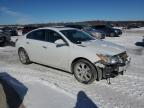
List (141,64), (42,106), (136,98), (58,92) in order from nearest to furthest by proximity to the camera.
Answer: (42,106), (136,98), (58,92), (141,64)

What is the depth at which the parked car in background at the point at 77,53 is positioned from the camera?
5.76m

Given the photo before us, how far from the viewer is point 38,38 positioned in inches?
304

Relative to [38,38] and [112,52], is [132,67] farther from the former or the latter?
[38,38]

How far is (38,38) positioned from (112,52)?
304 cm

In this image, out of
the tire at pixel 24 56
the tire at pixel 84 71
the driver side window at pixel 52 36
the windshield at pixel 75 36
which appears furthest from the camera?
the tire at pixel 24 56

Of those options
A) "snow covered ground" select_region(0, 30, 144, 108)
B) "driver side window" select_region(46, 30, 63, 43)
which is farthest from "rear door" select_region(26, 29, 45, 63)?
"snow covered ground" select_region(0, 30, 144, 108)

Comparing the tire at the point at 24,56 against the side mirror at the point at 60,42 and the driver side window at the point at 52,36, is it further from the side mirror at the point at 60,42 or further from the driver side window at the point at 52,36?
the side mirror at the point at 60,42

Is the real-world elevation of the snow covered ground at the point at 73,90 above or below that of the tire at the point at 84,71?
below

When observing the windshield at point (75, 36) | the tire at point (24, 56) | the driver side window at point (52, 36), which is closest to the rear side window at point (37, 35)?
the driver side window at point (52, 36)

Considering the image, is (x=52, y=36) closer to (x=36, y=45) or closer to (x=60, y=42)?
(x=60, y=42)

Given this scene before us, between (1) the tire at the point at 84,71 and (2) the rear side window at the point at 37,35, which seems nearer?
(1) the tire at the point at 84,71

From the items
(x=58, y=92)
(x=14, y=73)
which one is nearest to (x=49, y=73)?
(x=14, y=73)

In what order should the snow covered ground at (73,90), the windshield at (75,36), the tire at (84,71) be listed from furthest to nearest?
the windshield at (75,36) < the tire at (84,71) < the snow covered ground at (73,90)

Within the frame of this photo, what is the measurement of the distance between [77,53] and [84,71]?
563 mm
